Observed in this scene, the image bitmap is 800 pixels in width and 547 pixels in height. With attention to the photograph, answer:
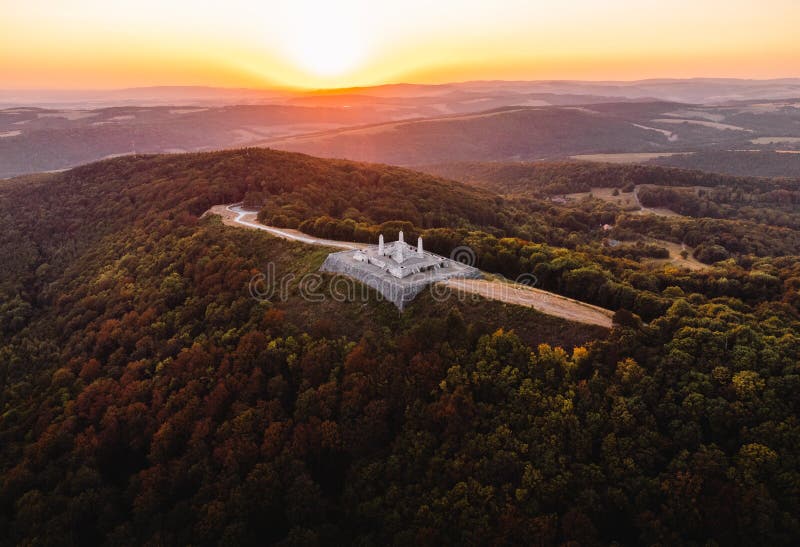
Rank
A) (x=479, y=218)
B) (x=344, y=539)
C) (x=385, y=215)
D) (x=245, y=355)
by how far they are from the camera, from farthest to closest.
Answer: (x=479, y=218) < (x=385, y=215) < (x=245, y=355) < (x=344, y=539)

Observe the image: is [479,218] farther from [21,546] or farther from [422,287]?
[21,546]

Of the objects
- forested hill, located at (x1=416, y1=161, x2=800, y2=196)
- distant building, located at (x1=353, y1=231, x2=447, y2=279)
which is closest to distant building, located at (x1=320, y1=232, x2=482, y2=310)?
distant building, located at (x1=353, y1=231, x2=447, y2=279)

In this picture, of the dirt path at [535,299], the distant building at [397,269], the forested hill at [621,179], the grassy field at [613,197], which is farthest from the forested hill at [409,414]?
the forested hill at [621,179]

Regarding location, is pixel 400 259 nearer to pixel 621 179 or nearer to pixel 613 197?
pixel 613 197

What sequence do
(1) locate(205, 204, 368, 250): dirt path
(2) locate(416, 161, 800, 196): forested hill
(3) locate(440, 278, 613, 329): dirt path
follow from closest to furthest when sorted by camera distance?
(3) locate(440, 278, 613, 329): dirt path, (1) locate(205, 204, 368, 250): dirt path, (2) locate(416, 161, 800, 196): forested hill

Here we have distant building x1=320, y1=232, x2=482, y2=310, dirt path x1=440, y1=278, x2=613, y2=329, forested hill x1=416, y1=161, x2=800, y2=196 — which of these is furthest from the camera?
forested hill x1=416, y1=161, x2=800, y2=196

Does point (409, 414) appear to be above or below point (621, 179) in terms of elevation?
below

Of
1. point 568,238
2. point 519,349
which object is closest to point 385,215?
point 568,238

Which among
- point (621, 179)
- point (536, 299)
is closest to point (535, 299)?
point (536, 299)

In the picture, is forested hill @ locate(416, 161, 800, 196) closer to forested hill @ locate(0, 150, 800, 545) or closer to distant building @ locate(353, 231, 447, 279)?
forested hill @ locate(0, 150, 800, 545)
